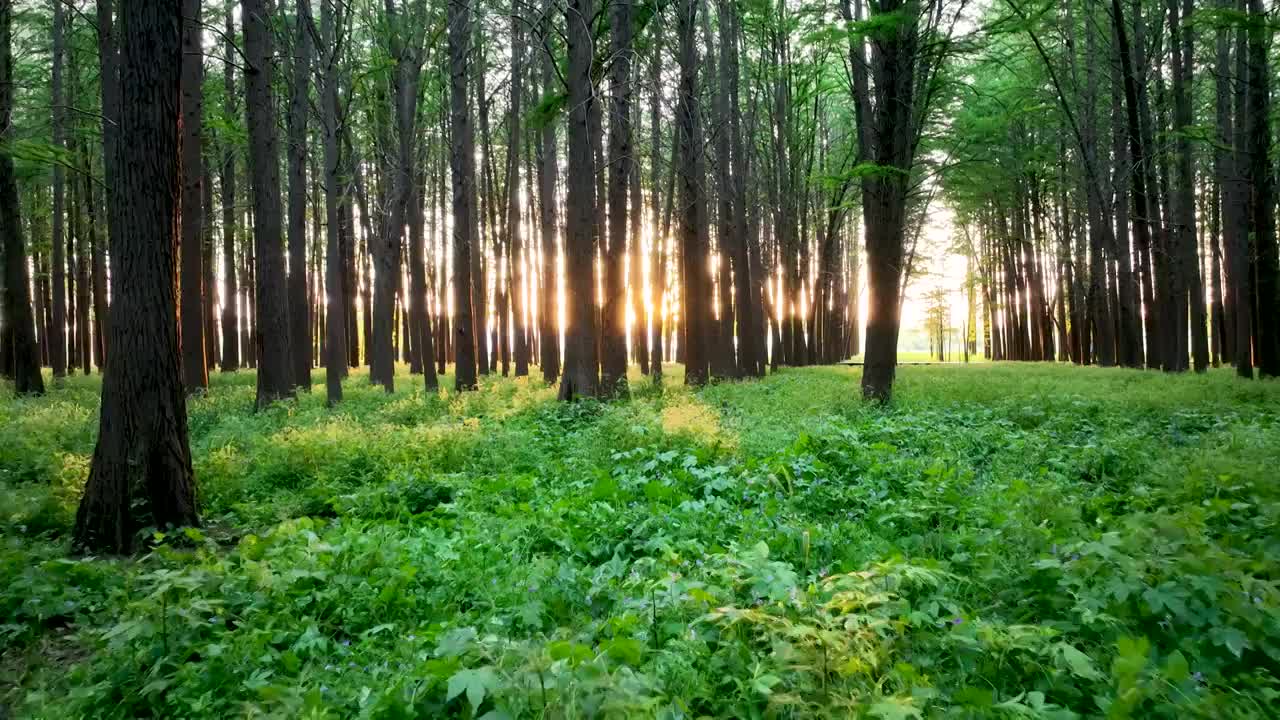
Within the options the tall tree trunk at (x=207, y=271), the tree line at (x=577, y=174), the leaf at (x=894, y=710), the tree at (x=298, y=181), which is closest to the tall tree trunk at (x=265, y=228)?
the tree line at (x=577, y=174)

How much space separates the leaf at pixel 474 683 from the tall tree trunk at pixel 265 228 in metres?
13.4

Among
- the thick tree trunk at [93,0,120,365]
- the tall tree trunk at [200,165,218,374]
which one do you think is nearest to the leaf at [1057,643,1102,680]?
the thick tree trunk at [93,0,120,365]

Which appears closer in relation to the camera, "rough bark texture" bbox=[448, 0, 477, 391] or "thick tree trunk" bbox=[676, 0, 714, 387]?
"rough bark texture" bbox=[448, 0, 477, 391]

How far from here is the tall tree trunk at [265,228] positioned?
13.8m

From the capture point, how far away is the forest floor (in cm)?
274

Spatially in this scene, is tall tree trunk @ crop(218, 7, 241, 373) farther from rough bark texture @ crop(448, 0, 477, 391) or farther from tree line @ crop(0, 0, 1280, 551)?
rough bark texture @ crop(448, 0, 477, 391)

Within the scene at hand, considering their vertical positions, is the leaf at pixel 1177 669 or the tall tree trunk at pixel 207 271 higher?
the tall tree trunk at pixel 207 271

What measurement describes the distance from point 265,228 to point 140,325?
951 cm

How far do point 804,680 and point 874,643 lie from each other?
1.37ft

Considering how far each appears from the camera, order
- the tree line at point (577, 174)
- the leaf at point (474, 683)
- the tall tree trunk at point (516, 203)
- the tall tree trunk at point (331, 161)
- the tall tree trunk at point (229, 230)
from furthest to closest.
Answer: the tall tree trunk at point (229, 230), the tall tree trunk at point (516, 203), the tall tree trunk at point (331, 161), the tree line at point (577, 174), the leaf at point (474, 683)

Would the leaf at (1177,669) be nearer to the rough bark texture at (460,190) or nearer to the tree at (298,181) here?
the rough bark texture at (460,190)

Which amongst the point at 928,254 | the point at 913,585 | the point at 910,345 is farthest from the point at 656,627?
the point at 910,345

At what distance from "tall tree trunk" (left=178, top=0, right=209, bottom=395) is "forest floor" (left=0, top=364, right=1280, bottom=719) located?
8650mm

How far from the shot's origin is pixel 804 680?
2.72m
